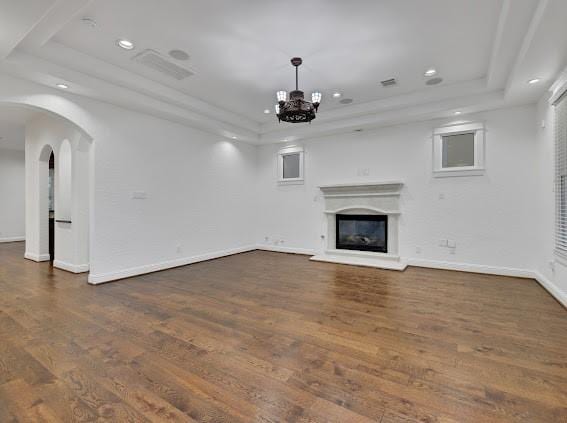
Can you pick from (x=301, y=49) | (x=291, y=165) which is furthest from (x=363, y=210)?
(x=301, y=49)

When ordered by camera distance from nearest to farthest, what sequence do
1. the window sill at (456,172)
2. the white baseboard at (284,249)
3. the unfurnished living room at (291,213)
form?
1. the unfurnished living room at (291,213)
2. the window sill at (456,172)
3. the white baseboard at (284,249)

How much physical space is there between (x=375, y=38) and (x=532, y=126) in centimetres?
334

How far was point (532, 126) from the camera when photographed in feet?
15.0

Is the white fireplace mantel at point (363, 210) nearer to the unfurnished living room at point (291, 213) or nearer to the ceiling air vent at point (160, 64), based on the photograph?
the unfurnished living room at point (291, 213)

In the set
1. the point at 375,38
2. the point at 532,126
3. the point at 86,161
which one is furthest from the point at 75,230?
the point at 532,126

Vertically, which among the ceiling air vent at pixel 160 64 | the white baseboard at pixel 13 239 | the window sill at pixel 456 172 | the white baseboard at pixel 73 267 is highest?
the ceiling air vent at pixel 160 64

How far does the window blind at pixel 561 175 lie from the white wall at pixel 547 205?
15 cm

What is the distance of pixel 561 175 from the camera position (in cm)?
361

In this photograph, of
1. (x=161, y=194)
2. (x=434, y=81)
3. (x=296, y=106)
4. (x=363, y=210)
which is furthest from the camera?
(x=363, y=210)

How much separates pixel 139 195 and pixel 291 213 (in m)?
3.55

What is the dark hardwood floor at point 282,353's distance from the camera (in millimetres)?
1648

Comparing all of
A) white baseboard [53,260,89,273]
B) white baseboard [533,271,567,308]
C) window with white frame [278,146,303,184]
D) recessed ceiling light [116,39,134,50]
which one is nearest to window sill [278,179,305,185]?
window with white frame [278,146,303,184]

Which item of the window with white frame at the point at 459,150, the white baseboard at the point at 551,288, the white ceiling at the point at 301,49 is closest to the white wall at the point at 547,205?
the white baseboard at the point at 551,288

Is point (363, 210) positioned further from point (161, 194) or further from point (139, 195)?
point (139, 195)
